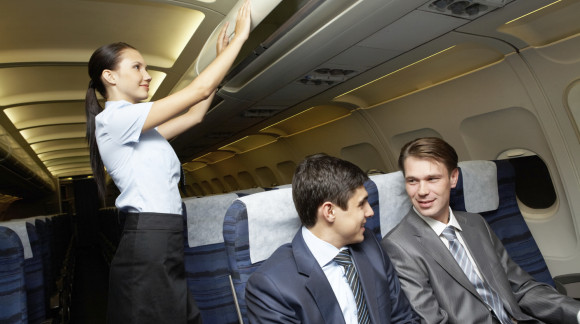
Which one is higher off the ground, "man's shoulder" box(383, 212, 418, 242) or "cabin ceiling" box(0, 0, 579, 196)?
"cabin ceiling" box(0, 0, 579, 196)

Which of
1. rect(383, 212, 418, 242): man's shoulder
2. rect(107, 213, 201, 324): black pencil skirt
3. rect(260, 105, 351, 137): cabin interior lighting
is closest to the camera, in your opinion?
rect(107, 213, 201, 324): black pencil skirt

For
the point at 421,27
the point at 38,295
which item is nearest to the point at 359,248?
the point at 421,27

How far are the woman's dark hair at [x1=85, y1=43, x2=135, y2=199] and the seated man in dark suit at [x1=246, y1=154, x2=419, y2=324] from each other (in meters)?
0.89

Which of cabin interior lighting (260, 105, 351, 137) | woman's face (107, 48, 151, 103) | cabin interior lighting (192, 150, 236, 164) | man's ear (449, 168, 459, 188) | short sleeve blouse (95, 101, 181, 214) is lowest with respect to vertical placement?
man's ear (449, 168, 459, 188)

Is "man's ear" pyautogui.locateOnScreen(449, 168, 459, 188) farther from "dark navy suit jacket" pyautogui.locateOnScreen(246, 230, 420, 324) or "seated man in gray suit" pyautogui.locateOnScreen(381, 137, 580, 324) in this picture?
"dark navy suit jacket" pyautogui.locateOnScreen(246, 230, 420, 324)

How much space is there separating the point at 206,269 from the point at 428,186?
50.3 inches

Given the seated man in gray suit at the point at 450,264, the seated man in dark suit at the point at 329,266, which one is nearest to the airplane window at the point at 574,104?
the seated man in gray suit at the point at 450,264

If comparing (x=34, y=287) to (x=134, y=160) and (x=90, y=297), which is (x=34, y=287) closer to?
(x=134, y=160)

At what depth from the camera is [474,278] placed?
1.77m

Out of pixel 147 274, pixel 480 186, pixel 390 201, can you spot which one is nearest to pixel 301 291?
pixel 147 274

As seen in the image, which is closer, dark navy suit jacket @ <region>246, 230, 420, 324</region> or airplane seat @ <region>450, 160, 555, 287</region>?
dark navy suit jacket @ <region>246, 230, 420, 324</region>

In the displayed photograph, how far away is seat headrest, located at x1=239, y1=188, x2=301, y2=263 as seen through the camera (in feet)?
4.79

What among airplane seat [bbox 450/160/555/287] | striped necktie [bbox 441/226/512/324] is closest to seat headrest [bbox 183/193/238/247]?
striped necktie [bbox 441/226/512/324]

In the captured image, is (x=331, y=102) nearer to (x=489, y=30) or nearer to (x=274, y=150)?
(x=489, y=30)
